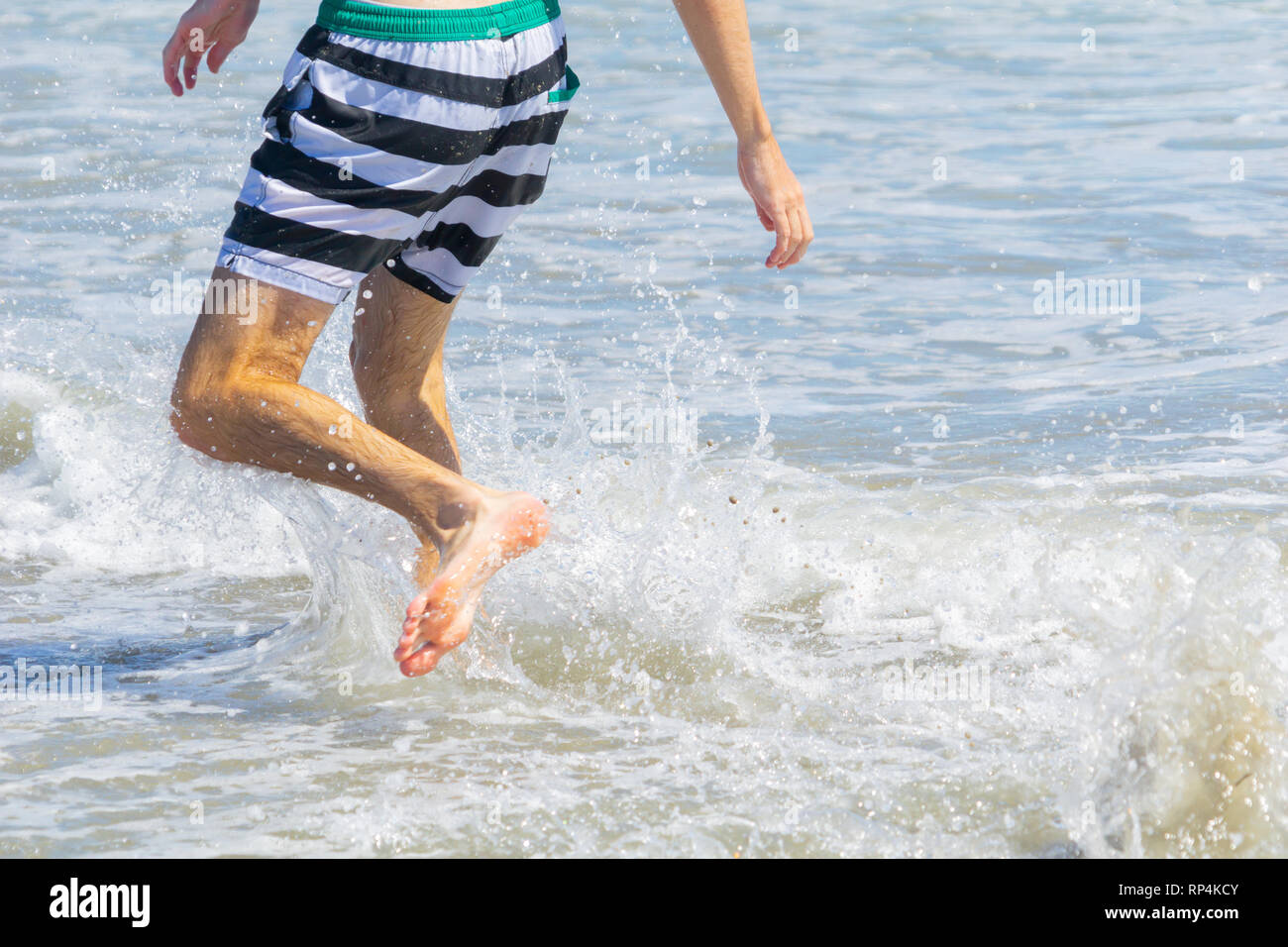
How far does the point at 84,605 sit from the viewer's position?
165 inches

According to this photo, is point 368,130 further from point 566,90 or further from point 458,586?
point 458,586

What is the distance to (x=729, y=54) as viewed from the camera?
298 centimetres

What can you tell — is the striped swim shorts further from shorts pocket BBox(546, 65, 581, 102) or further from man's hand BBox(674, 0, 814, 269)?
man's hand BBox(674, 0, 814, 269)

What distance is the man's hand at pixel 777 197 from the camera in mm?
3045

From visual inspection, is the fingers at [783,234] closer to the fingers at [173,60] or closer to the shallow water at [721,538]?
the shallow water at [721,538]

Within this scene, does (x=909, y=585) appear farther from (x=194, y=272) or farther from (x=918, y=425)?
(x=194, y=272)

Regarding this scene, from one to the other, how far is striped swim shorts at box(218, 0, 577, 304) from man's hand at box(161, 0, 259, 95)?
55cm
